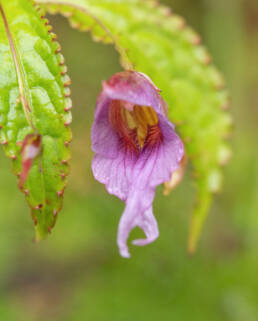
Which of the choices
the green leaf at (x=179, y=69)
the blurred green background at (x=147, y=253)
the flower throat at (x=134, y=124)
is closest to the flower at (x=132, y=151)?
the flower throat at (x=134, y=124)

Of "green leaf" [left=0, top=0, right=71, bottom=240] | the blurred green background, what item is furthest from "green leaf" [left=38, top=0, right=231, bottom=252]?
the blurred green background

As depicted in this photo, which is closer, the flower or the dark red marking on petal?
the flower

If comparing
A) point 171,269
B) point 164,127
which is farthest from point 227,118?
point 171,269

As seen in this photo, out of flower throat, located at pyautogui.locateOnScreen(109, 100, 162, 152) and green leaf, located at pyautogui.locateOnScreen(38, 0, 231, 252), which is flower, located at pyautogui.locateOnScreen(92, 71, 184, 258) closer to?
flower throat, located at pyautogui.locateOnScreen(109, 100, 162, 152)

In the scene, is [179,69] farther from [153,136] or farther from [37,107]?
[37,107]

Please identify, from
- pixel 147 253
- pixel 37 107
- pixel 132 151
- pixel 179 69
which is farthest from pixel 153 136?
pixel 147 253

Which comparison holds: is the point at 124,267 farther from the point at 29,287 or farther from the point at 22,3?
the point at 22,3

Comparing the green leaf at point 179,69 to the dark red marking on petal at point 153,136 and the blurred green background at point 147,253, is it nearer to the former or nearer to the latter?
the dark red marking on petal at point 153,136
